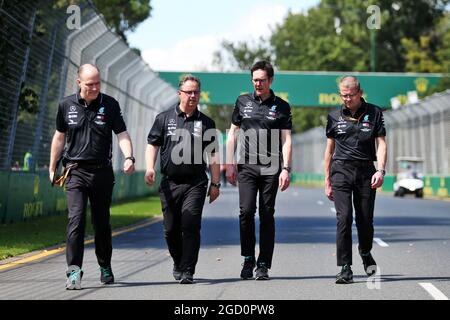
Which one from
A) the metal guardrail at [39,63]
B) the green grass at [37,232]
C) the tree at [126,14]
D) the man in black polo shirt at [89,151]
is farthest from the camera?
the tree at [126,14]

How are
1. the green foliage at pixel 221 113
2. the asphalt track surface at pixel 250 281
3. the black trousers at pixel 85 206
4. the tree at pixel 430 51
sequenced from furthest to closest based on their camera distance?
the green foliage at pixel 221 113 → the tree at pixel 430 51 → the black trousers at pixel 85 206 → the asphalt track surface at pixel 250 281

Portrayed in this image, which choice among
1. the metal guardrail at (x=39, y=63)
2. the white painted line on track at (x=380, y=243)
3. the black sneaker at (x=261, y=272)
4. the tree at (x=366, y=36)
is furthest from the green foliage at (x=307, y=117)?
the black sneaker at (x=261, y=272)

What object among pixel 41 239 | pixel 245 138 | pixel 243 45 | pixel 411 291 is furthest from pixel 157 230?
pixel 243 45

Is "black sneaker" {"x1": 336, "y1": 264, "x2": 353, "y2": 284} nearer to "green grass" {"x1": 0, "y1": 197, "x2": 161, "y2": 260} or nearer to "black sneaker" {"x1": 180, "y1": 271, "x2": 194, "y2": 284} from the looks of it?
"black sneaker" {"x1": 180, "y1": 271, "x2": 194, "y2": 284}

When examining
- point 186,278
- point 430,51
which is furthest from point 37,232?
point 430,51

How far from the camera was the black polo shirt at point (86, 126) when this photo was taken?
8703mm

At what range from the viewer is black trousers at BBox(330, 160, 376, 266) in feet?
30.1

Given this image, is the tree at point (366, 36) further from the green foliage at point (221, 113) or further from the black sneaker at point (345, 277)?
the black sneaker at point (345, 277)

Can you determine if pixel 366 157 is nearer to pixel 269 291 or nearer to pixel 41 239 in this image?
pixel 269 291

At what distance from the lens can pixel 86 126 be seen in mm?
8703

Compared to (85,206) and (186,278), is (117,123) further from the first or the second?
(186,278)

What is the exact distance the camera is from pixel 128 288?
28.2 ft

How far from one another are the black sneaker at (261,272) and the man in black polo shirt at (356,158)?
2.34ft

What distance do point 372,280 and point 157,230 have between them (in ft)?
26.4
